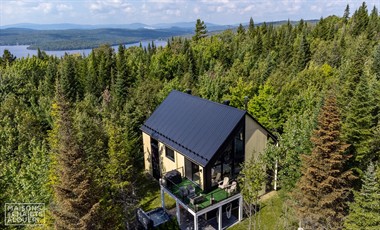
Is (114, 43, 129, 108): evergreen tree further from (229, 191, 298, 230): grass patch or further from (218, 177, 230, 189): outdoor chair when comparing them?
(229, 191, 298, 230): grass patch

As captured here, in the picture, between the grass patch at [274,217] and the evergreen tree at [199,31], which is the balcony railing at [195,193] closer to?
the grass patch at [274,217]

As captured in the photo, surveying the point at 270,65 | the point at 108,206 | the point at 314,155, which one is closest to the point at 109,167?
the point at 108,206

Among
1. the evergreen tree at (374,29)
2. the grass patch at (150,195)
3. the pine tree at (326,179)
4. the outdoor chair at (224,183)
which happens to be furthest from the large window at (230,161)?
the evergreen tree at (374,29)

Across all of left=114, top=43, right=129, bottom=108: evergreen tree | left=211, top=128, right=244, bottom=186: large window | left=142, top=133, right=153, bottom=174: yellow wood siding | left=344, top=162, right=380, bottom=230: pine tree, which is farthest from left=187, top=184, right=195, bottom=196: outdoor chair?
left=114, top=43, right=129, bottom=108: evergreen tree

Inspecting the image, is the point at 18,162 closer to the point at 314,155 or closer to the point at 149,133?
the point at 149,133

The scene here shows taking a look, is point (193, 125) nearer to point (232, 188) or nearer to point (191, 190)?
point (191, 190)

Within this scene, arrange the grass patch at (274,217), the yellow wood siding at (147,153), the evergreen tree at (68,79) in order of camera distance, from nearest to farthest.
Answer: the grass patch at (274,217)
the yellow wood siding at (147,153)
the evergreen tree at (68,79)

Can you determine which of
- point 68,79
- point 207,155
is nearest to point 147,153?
point 207,155
